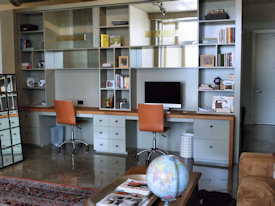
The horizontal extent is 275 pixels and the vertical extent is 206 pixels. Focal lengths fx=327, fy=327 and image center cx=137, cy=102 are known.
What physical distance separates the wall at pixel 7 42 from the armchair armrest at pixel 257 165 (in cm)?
511

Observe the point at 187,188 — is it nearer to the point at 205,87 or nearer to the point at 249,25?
the point at 205,87

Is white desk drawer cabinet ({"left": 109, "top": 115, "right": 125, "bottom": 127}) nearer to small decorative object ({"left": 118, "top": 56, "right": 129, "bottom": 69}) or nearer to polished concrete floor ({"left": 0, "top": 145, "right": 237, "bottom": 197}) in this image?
polished concrete floor ({"left": 0, "top": 145, "right": 237, "bottom": 197})

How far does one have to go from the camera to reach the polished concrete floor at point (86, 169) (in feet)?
14.0

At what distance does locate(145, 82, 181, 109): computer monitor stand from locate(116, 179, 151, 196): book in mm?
3079

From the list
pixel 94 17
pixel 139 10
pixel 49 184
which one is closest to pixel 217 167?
pixel 49 184

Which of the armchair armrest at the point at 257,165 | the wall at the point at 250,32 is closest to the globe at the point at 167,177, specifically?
the armchair armrest at the point at 257,165

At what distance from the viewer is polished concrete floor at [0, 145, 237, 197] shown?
4.28 meters

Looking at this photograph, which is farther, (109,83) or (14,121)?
(109,83)

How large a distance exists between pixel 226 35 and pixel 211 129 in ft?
4.93

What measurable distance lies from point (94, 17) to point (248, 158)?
156 inches

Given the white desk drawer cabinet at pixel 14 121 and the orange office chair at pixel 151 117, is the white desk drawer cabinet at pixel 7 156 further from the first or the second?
the orange office chair at pixel 151 117

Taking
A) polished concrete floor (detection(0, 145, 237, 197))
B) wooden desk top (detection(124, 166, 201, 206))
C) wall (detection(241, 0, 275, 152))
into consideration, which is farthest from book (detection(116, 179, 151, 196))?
wall (detection(241, 0, 275, 152))

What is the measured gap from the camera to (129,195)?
250 centimetres

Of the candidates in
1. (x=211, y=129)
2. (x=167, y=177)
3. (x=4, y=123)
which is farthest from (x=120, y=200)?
(x=4, y=123)
